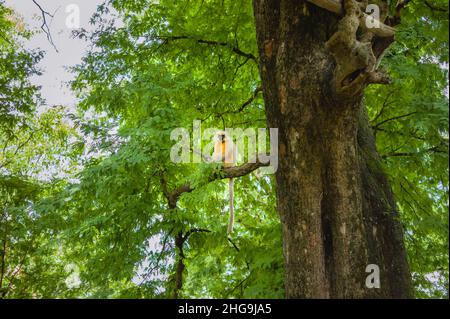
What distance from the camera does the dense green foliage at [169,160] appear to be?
13.1 feet

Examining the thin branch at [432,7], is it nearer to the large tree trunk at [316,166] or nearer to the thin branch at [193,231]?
the large tree trunk at [316,166]

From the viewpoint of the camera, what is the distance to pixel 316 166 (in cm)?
Result: 278

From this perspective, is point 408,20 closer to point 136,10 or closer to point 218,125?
point 218,125

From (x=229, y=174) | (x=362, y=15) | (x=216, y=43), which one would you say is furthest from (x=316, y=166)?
(x=216, y=43)

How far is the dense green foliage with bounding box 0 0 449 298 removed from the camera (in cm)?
399

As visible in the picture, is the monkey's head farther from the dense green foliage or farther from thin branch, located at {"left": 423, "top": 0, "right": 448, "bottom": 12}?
thin branch, located at {"left": 423, "top": 0, "right": 448, "bottom": 12}

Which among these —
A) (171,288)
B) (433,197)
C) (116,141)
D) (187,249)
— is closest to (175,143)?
(116,141)

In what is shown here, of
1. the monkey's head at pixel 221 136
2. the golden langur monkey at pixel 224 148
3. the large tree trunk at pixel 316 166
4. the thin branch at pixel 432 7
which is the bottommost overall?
the large tree trunk at pixel 316 166

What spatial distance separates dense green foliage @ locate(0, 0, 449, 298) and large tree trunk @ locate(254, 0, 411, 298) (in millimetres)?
500

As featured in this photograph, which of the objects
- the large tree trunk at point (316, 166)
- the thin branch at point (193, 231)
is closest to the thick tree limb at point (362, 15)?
the large tree trunk at point (316, 166)

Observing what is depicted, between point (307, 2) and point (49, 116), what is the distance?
730 centimetres

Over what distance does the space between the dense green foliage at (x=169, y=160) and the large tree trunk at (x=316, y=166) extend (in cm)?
50

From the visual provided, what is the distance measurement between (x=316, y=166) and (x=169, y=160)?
6.96ft

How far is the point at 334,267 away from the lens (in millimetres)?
2699
